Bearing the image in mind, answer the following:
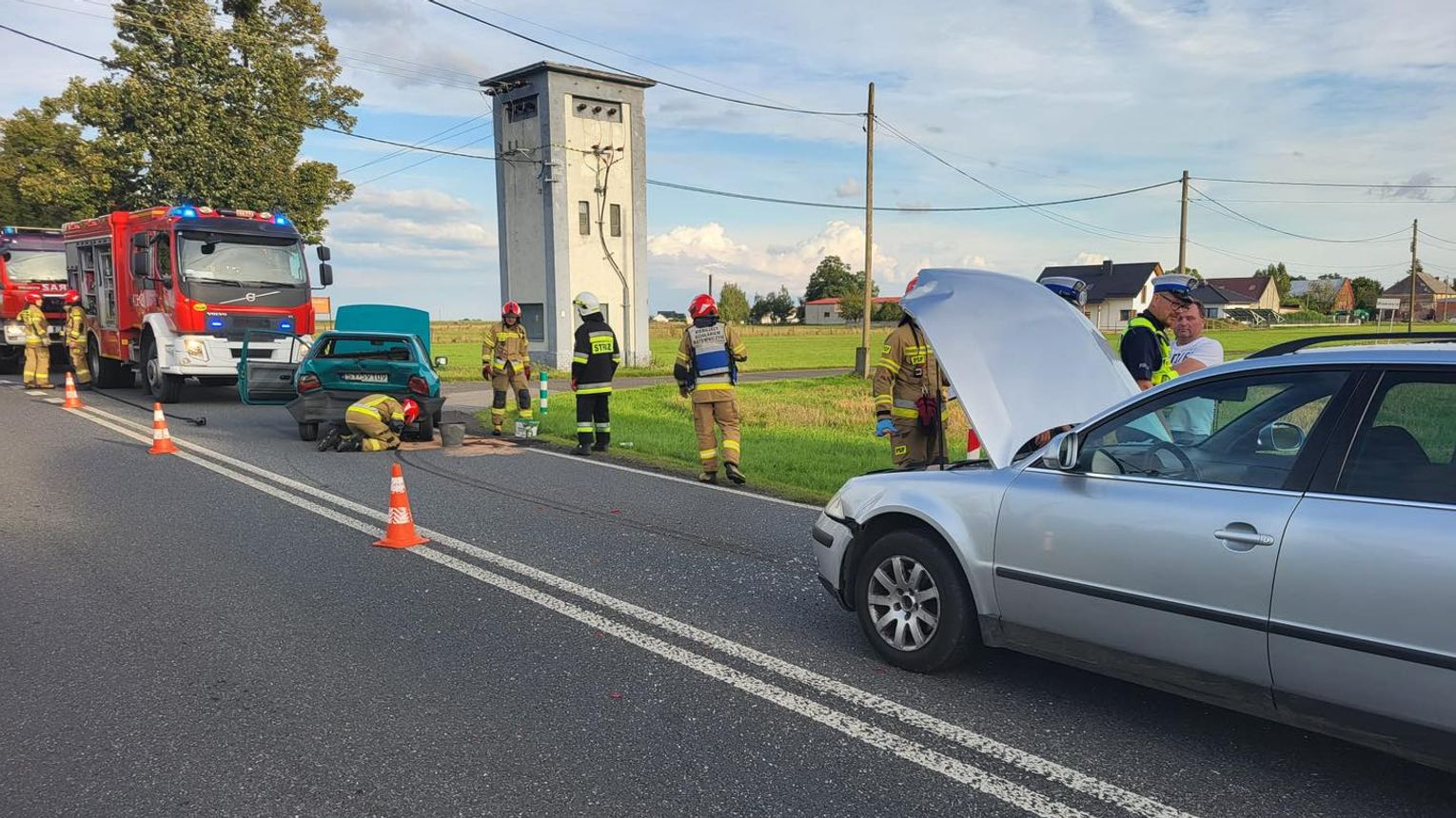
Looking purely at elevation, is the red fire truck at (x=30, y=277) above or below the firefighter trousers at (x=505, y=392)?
above

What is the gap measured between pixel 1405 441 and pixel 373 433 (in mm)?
10084

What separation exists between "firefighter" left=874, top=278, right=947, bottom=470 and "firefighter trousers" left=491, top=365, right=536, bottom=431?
692 cm

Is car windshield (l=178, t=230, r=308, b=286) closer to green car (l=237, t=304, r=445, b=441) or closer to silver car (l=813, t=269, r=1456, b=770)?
green car (l=237, t=304, r=445, b=441)

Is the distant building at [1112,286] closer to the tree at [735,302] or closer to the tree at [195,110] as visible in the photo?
the tree at [735,302]

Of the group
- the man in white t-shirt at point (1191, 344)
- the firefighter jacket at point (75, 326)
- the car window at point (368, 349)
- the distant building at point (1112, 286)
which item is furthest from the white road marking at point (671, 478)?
the distant building at point (1112, 286)

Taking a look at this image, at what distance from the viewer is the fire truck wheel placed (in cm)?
1479

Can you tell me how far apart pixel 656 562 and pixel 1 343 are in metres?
22.4

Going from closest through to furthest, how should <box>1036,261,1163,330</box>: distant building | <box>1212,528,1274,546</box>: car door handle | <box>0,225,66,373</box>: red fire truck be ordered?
<box>1212,528,1274,546</box>: car door handle → <box>0,225,66,373</box>: red fire truck → <box>1036,261,1163,330</box>: distant building

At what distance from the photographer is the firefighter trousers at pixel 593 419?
10570 mm

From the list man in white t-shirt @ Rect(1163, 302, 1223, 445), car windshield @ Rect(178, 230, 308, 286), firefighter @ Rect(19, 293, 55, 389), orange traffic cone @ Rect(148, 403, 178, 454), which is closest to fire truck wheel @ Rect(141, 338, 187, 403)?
car windshield @ Rect(178, 230, 308, 286)

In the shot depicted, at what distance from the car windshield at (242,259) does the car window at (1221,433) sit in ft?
48.7

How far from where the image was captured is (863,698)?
3814mm

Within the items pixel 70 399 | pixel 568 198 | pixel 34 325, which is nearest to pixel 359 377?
pixel 70 399

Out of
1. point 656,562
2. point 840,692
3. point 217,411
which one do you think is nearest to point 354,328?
point 217,411
